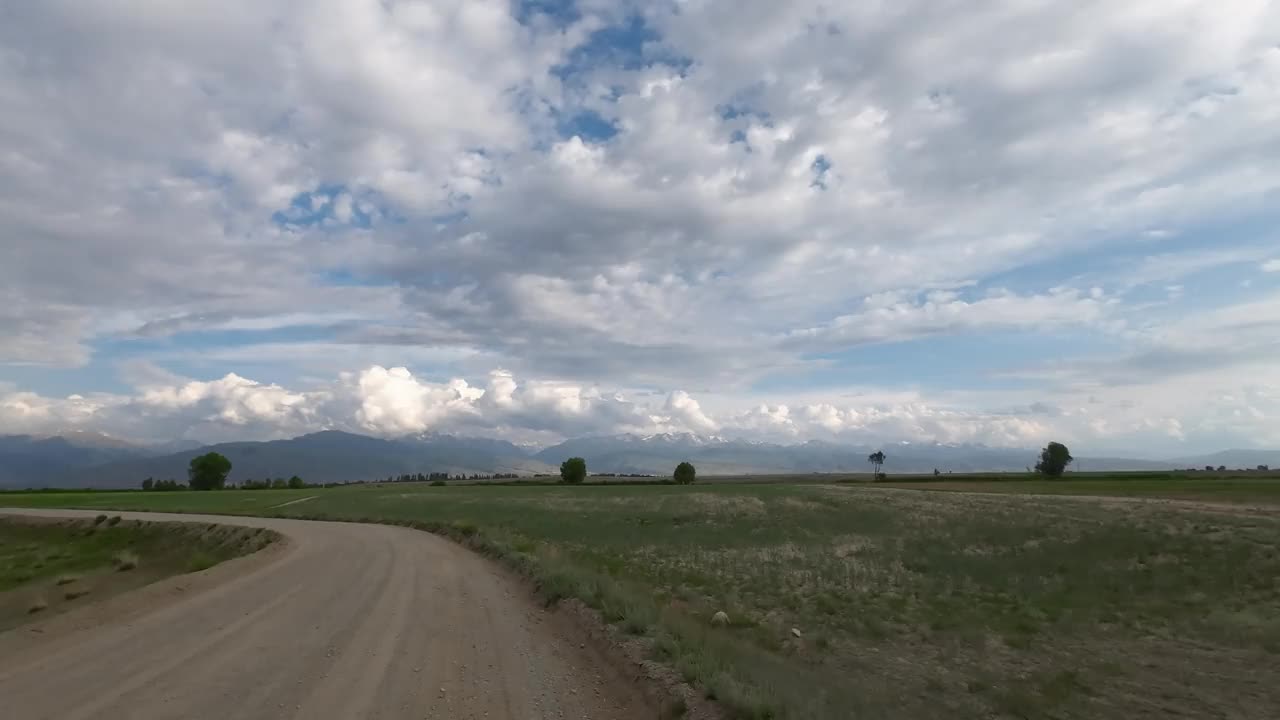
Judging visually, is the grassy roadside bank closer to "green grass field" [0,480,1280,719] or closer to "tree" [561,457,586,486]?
"green grass field" [0,480,1280,719]

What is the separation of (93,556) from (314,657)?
42406 millimetres

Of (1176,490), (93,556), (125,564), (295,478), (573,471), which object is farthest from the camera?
(295,478)

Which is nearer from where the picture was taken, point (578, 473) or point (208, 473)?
point (208, 473)

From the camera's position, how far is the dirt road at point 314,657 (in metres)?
9.26

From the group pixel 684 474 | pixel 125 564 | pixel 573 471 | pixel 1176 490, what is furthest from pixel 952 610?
pixel 573 471

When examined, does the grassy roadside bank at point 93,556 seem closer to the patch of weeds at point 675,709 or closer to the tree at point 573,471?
the patch of weeds at point 675,709

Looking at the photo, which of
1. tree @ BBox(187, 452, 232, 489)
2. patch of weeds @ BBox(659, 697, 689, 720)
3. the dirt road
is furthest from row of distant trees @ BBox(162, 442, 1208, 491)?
patch of weeds @ BBox(659, 697, 689, 720)

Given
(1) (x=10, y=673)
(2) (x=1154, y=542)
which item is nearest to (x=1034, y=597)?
(2) (x=1154, y=542)

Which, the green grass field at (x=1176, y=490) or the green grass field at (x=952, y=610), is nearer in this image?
the green grass field at (x=952, y=610)

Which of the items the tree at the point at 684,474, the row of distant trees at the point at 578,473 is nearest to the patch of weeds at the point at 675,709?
the tree at the point at 684,474

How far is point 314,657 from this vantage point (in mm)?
11492

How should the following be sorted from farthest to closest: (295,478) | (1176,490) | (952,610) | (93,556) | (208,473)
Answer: (295,478) → (208,473) → (1176,490) → (93,556) → (952,610)

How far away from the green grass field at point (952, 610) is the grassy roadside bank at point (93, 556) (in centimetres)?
1405

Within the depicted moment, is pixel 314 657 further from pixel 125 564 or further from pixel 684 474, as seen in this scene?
pixel 684 474
